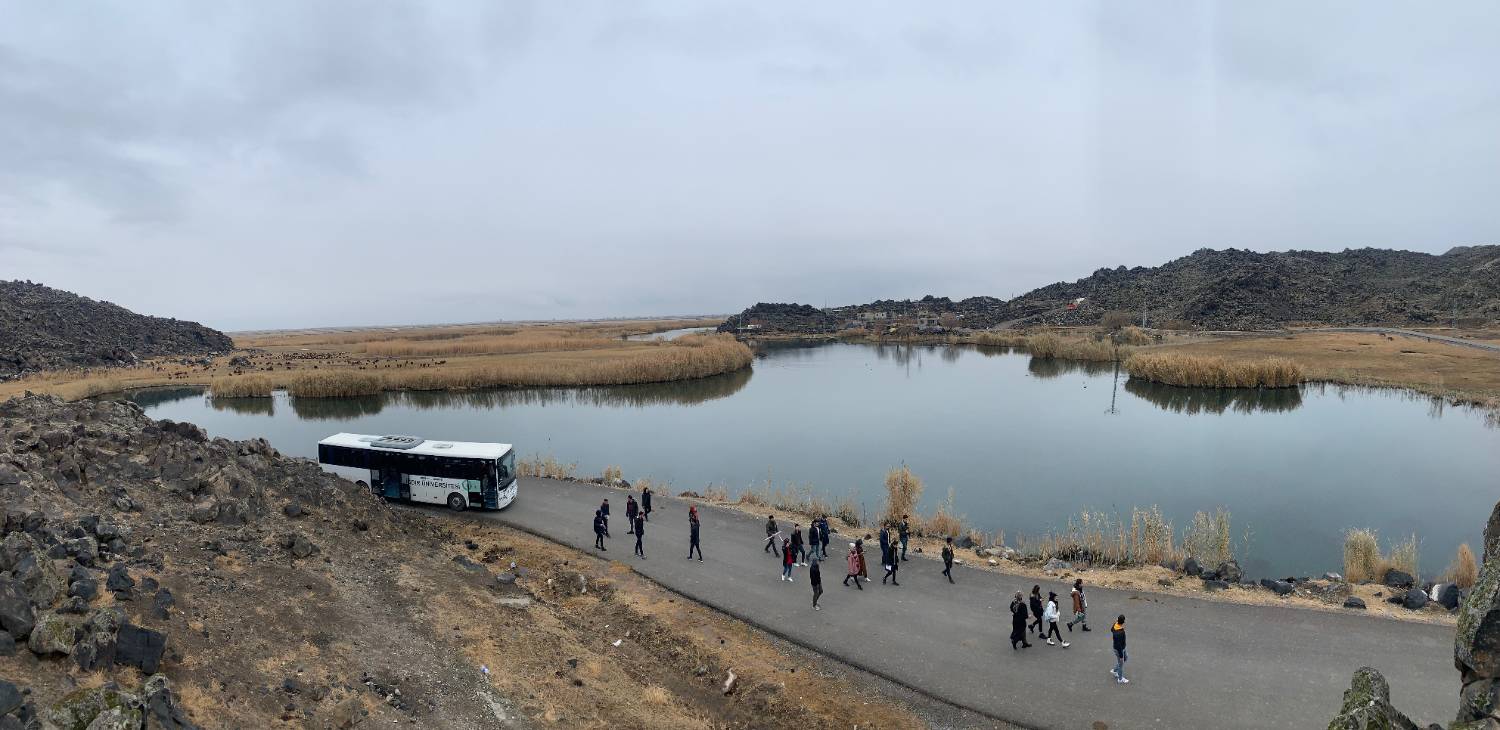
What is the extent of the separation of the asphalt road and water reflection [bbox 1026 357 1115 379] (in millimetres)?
58089

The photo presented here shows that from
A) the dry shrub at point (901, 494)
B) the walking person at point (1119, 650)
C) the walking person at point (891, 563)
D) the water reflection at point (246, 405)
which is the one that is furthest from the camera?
the water reflection at point (246, 405)

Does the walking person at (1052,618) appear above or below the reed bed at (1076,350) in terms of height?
below

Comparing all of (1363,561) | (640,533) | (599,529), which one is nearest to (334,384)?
(599,529)

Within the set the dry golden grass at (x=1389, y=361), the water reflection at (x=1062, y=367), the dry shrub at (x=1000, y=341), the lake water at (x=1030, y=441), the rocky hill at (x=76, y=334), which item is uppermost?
the rocky hill at (x=76, y=334)

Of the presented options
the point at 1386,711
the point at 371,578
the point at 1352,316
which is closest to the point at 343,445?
the point at 371,578

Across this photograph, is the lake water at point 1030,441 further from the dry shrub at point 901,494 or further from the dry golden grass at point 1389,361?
the dry golden grass at point 1389,361

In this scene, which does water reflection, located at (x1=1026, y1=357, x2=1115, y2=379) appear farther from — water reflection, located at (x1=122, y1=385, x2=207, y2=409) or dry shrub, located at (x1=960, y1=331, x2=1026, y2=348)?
water reflection, located at (x1=122, y1=385, x2=207, y2=409)

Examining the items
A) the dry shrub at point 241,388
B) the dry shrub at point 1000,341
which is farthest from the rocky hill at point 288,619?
the dry shrub at point 1000,341

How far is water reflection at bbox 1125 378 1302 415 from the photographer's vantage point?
4676cm

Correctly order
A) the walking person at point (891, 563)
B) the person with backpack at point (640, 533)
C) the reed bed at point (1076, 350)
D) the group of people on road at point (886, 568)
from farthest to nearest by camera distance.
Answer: the reed bed at point (1076, 350) < the person with backpack at point (640, 533) < the walking person at point (891, 563) < the group of people on road at point (886, 568)

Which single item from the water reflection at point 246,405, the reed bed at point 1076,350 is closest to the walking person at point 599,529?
the water reflection at point 246,405

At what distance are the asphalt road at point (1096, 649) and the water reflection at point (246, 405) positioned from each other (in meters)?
50.7

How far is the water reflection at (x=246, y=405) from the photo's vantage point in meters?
52.4

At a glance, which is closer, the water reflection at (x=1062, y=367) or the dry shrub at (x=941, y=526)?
the dry shrub at (x=941, y=526)
